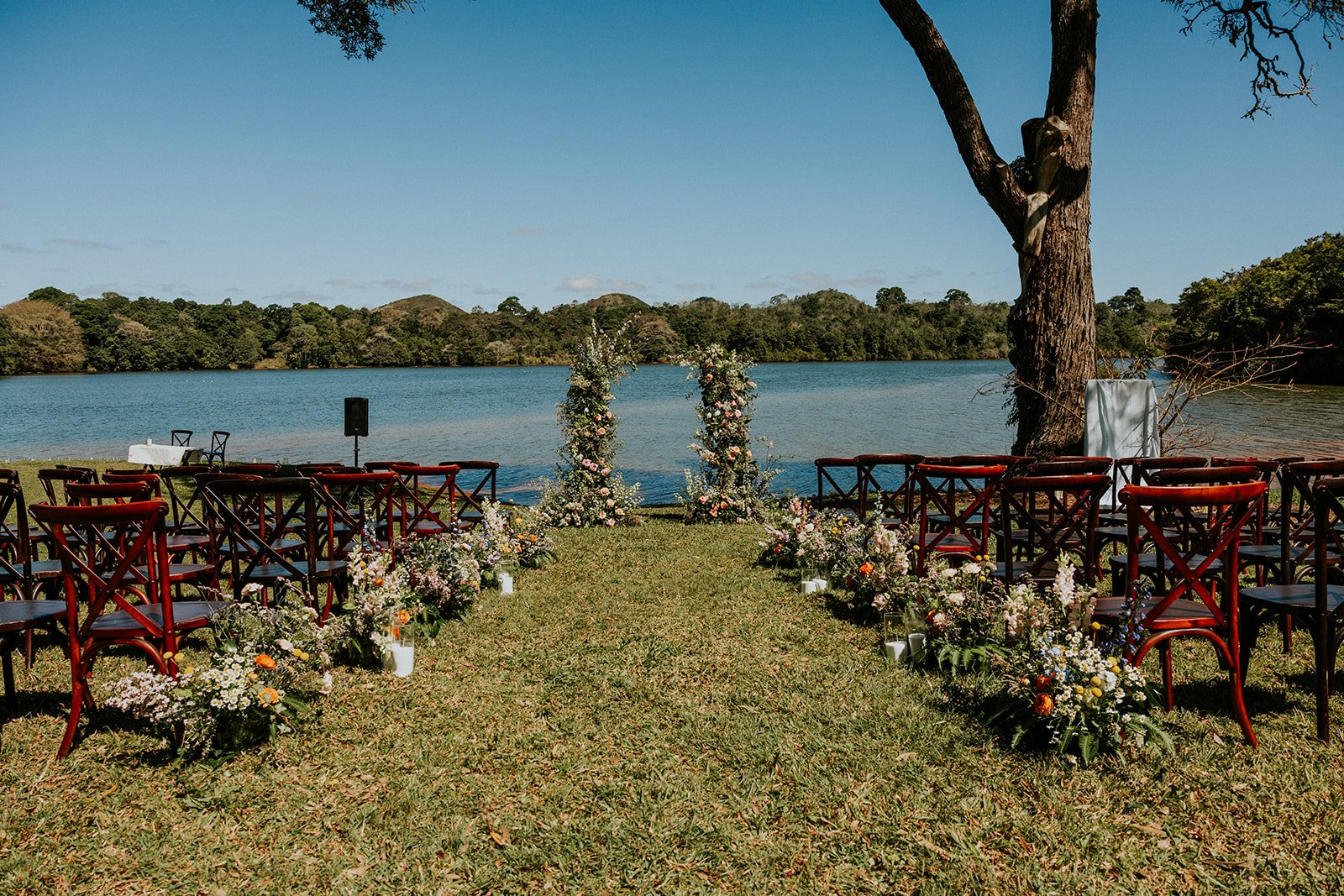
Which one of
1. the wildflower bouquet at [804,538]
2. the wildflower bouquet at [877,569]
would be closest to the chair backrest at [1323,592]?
the wildflower bouquet at [877,569]

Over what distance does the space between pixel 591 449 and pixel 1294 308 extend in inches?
2125

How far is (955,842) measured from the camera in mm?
2992

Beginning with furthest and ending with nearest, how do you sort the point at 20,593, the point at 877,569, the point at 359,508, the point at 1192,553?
the point at 359,508, the point at 877,569, the point at 20,593, the point at 1192,553

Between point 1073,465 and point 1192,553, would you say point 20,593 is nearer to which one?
point 1192,553

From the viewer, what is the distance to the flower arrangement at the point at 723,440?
10.9m

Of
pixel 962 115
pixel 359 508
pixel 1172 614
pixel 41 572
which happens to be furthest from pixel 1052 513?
pixel 962 115

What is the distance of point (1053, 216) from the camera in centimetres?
967

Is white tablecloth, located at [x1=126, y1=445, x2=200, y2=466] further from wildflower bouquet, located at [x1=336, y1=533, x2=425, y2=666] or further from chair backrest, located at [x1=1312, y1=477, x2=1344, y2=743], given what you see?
chair backrest, located at [x1=1312, y1=477, x2=1344, y2=743]

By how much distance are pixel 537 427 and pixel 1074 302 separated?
89.7 feet

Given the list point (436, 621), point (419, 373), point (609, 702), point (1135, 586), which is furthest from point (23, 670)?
point (419, 373)

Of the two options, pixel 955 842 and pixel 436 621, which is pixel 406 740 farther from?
pixel 955 842

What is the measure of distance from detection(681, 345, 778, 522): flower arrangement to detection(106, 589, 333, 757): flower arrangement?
707 cm

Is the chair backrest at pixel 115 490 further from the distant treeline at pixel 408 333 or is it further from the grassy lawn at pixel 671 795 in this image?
the distant treeline at pixel 408 333

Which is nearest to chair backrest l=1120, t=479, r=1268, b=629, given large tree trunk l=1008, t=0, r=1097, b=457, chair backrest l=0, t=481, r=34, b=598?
chair backrest l=0, t=481, r=34, b=598
